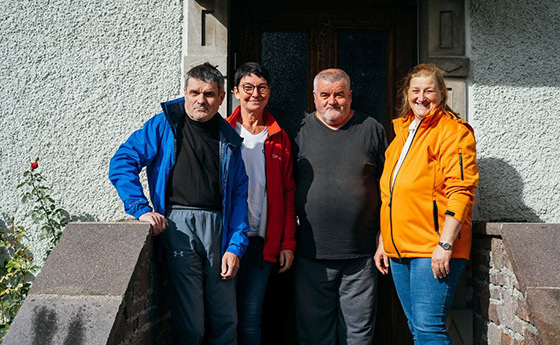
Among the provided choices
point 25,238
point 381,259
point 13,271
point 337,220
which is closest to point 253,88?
point 337,220

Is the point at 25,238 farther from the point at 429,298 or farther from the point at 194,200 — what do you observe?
the point at 429,298

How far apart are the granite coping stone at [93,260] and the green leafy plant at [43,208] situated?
928mm

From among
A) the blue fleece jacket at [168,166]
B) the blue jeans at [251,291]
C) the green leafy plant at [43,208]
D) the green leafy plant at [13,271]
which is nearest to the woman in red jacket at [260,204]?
the blue jeans at [251,291]

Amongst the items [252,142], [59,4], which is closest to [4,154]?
[59,4]

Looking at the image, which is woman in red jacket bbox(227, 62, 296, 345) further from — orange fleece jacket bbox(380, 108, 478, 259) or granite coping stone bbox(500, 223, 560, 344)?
granite coping stone bbox(500, 223, 560, 344)

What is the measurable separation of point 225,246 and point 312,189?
67 cm

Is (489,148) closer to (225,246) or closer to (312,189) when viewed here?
(312,189)

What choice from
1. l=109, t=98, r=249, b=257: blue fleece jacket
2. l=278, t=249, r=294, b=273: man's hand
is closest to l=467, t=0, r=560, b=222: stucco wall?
l=278, t=249, r=294, b=273: man's hand

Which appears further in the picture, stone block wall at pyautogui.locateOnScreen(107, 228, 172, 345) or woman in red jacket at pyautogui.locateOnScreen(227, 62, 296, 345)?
woman in red jacket at pyautogui.locateOnScreen(227, 62, 296, 345)

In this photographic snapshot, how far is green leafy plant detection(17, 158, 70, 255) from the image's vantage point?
4.31 m

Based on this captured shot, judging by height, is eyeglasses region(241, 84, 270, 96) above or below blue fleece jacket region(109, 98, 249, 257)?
above

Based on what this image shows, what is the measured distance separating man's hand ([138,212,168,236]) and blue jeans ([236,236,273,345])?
60cm

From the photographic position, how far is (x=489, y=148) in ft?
14.5

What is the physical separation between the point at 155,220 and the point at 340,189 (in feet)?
3.71
